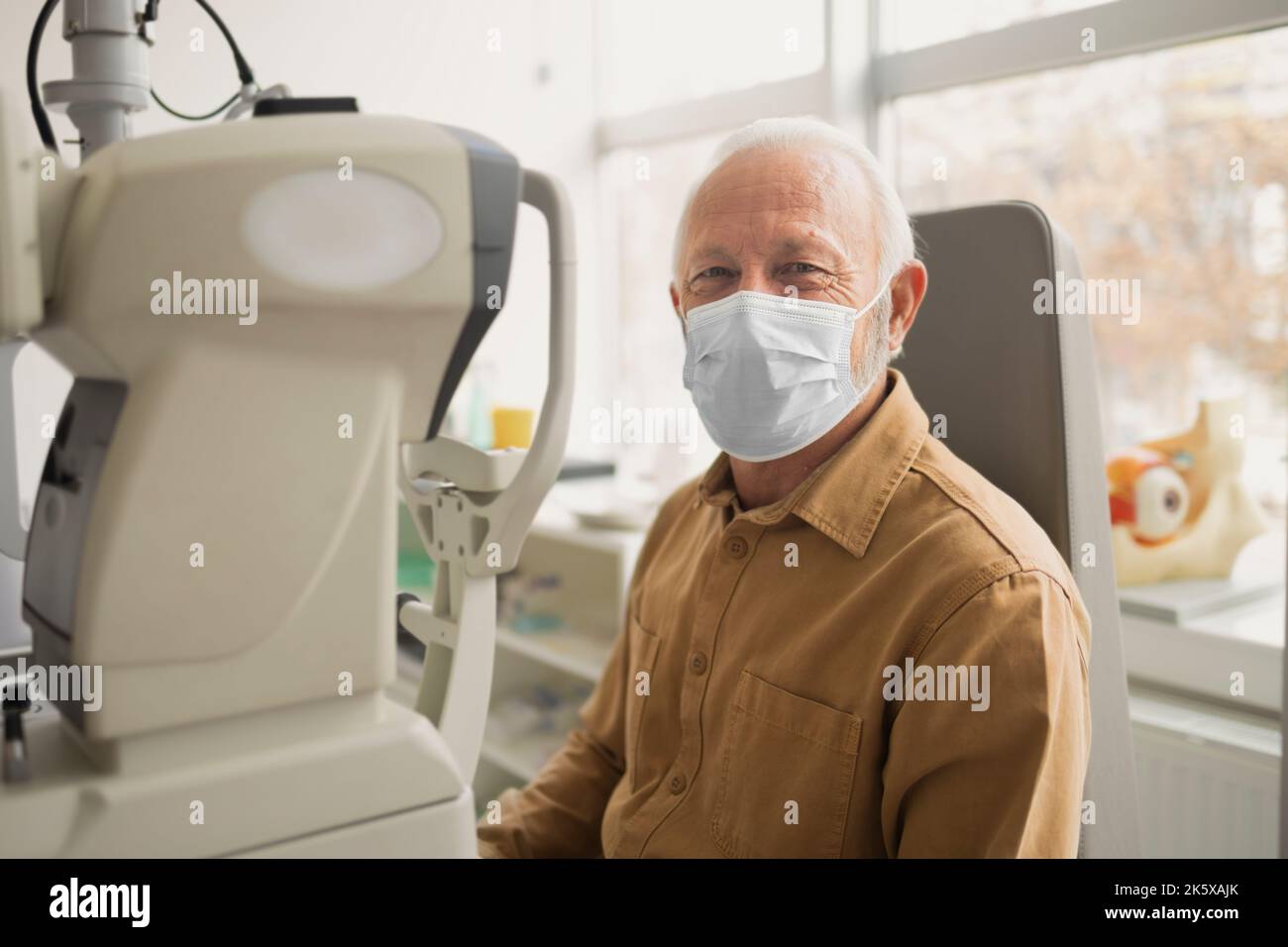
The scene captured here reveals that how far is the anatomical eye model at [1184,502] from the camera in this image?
191 cm

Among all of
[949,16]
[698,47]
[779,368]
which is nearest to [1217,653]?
[779,368]

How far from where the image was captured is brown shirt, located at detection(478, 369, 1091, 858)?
36.8 inches

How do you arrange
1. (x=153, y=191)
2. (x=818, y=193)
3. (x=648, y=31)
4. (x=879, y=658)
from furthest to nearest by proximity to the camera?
1. (x=648, y=31)
2. (x=818, y=193)
3. (x=879, y=658)
4. (x=153, y=191)

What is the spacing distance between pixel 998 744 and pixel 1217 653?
1.11 meters

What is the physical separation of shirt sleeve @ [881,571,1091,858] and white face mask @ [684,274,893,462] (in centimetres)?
31

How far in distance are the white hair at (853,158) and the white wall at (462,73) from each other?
1.37 metres

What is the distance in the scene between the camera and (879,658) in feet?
3.33

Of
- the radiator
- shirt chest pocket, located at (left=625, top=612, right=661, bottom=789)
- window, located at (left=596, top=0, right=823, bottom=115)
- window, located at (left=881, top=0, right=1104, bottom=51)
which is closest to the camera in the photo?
shirt chest pocket, located at (left=625, top=612, right=661, bottom=789)

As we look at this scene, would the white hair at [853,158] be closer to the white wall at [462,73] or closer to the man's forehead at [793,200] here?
the man's forehead at [793,200]

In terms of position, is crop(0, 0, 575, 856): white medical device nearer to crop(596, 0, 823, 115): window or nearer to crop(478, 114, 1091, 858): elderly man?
crop(478, 114, 1091, 858): elderly man

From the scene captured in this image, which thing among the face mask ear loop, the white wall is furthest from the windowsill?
the white wall
